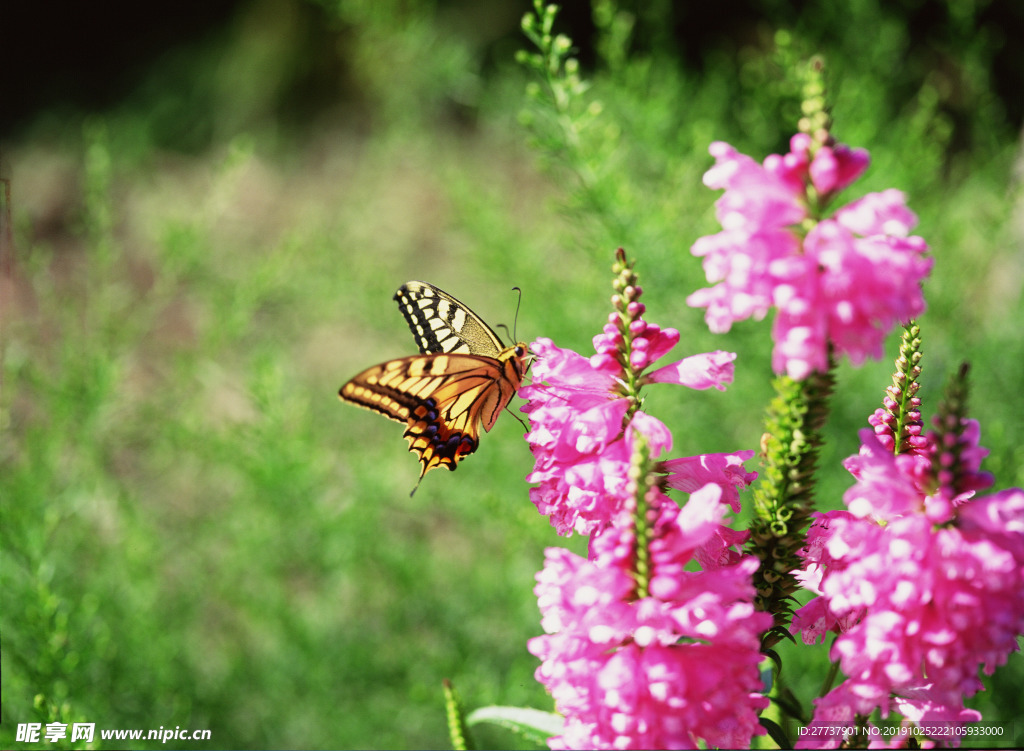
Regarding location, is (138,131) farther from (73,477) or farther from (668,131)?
(668,131)

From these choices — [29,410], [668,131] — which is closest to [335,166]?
[29,410]

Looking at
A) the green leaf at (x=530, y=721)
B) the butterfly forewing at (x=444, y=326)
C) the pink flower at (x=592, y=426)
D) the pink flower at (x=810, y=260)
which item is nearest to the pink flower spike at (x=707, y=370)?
the pink flower at (x=592, y=426)

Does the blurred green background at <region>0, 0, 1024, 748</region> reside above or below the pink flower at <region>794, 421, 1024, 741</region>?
above

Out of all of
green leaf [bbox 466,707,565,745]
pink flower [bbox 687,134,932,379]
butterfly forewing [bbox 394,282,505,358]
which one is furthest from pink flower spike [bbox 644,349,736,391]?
butterfly forewing [bbox 394,282,505,358]

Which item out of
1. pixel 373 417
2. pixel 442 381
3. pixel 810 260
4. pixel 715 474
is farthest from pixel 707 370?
pixel 373 417

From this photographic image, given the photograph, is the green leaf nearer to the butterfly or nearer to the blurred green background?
the butterfly

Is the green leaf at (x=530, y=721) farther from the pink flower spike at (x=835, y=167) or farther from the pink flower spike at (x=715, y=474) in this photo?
the pink flower spike at (x=835, y=167)
